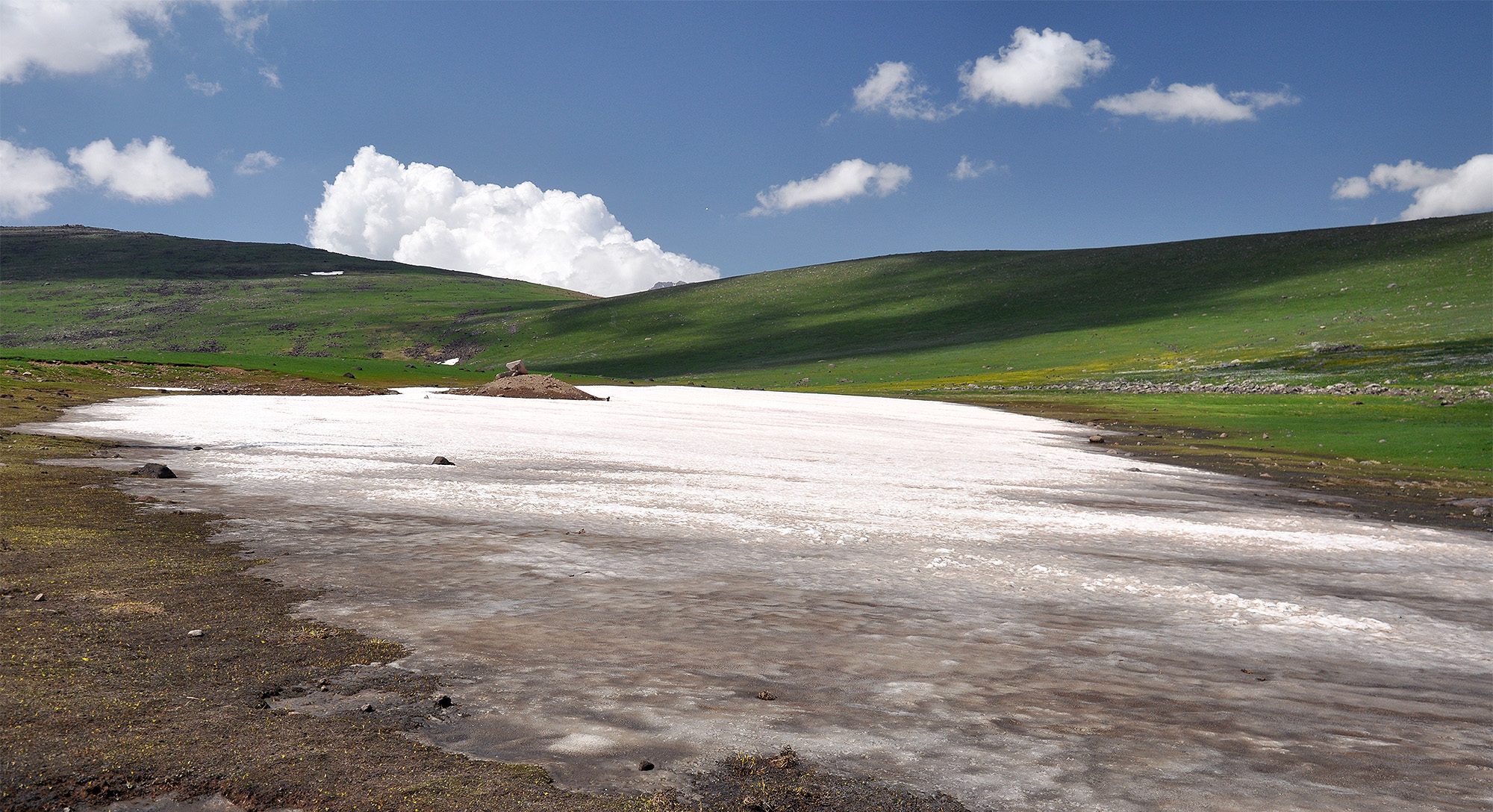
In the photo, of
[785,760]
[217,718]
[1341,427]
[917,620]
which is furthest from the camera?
[1341,427]

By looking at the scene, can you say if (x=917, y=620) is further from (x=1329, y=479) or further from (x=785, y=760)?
(x=1329, y=479)

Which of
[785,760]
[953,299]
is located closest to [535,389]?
[785,760]

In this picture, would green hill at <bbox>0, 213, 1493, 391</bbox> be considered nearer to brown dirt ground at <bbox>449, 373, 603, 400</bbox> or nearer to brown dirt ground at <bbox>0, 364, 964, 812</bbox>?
brown dirt ground at <bbox>449, 373, 603, 400</bbox>

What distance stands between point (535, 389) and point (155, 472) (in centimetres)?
4055

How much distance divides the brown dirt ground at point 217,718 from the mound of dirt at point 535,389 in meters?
46.2

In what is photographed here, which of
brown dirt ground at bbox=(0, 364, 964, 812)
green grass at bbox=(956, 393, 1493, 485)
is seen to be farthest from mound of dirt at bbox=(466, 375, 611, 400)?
brown dirt ground at bbox=(0, 364, 964, 812)

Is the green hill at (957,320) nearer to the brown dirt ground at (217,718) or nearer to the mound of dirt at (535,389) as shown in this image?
the mound of dirt at (535,389)

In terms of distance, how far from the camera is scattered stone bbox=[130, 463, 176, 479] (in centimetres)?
1633

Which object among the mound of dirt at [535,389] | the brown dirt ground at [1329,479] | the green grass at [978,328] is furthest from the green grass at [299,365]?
the brown dirt ground at [1329,479]

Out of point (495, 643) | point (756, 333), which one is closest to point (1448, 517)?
point (495, 643)

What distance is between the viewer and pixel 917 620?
30.4ft

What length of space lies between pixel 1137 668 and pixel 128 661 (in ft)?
27.6

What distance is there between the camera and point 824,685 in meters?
7.08

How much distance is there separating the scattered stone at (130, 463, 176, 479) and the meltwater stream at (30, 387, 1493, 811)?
32 cm
